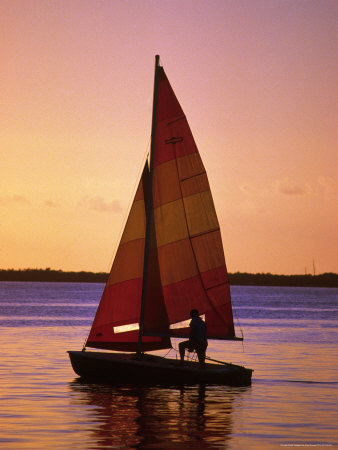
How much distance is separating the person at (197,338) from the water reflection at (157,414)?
3.90 ft

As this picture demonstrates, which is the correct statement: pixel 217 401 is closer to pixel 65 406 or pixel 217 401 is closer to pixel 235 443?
pixel 65 406

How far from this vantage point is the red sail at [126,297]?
1324 inches

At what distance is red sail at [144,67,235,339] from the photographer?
3338cm

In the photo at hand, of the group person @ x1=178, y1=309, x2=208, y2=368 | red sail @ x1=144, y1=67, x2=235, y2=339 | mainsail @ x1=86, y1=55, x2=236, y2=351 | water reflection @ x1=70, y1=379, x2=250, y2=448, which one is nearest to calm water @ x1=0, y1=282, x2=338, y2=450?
water reflection @ x1=70, y1=379, x2=250, y2=448

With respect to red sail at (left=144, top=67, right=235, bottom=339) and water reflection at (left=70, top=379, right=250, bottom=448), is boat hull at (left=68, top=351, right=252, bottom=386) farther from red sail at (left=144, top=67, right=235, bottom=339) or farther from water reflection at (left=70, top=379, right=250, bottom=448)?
red sail at (left=144, top=67, right=235, bottom=339)

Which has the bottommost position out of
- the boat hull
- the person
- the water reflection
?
the water reflection

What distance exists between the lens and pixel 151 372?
3139 cm

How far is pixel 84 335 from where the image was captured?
6794 cm

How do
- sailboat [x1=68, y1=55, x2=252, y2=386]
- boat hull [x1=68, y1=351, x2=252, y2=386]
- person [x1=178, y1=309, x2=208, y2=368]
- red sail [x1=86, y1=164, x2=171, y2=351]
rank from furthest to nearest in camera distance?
1. red sail [x1=86, y1=164, x2=171, y2=351]
2. sailboat [x1=68, y1=55, x2=252, y2=386]
3. person [x1=178, y1=309, x2=208, y2=368]
4. boat hull [x1=68, y1=351, x2=252, y2=386]

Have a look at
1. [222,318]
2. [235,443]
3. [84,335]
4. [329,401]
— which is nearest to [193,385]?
[222,318]

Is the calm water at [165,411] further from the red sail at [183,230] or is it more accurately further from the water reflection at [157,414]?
the red sail at [183,230]

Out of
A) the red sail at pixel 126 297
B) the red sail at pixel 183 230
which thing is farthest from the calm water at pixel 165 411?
the red sail at pixel 183 230

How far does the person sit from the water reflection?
3.90 ft

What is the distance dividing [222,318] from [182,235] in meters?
3.12
